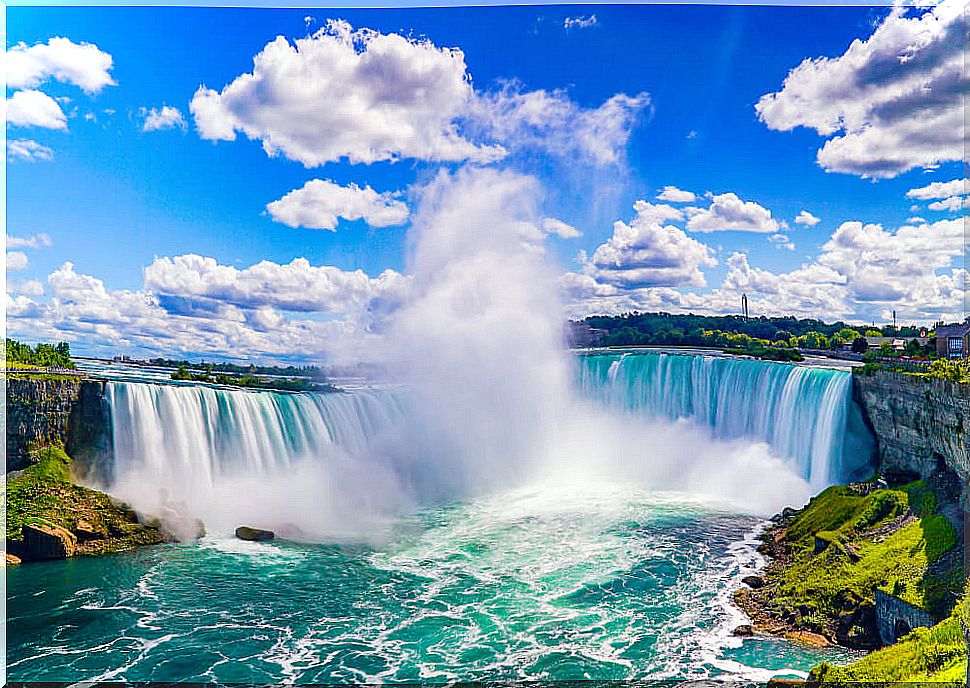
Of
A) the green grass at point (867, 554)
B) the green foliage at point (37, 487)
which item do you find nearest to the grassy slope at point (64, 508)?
the green foliage at point (37, 487)

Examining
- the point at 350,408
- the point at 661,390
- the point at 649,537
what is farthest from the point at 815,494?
the point at 350,408

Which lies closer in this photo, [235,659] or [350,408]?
[235,659]

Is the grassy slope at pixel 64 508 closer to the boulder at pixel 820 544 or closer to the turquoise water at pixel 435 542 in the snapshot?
the turquoise water at pixel 435 542

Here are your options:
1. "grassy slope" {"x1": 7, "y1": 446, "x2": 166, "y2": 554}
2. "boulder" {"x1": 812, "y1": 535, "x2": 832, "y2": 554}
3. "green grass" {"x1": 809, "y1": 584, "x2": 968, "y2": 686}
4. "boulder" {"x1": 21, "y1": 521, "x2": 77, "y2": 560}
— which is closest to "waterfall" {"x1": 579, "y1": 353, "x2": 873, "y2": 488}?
"boulder" {"x1": 812, "y1": 535, "x2": 832, "y2": 554}

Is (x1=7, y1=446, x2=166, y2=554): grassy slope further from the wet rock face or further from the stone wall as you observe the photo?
the stone wall

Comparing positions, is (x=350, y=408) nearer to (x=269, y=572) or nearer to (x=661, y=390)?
(x=269, y=572)

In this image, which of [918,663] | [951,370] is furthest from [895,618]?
[951,370]
